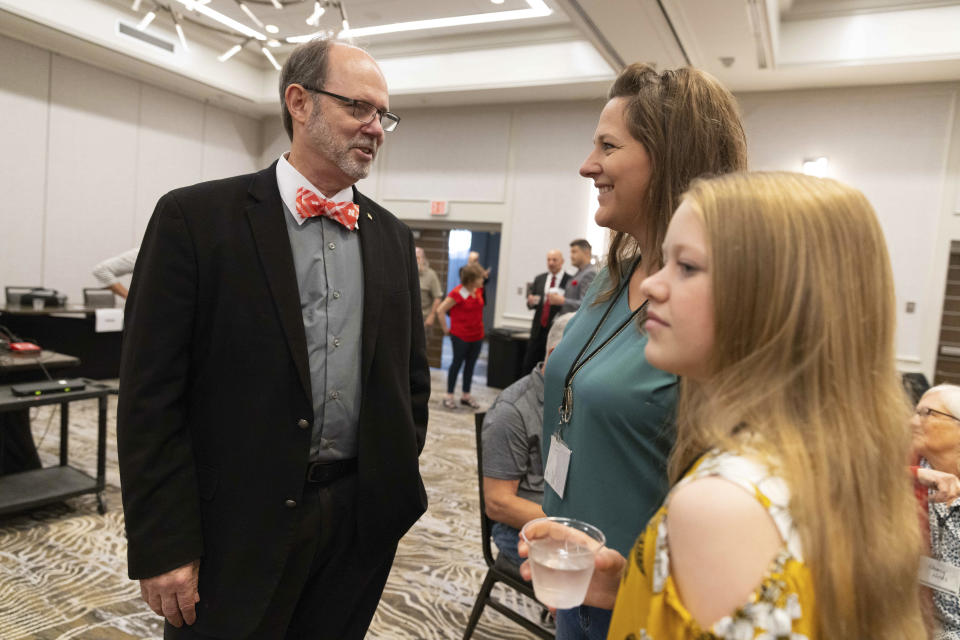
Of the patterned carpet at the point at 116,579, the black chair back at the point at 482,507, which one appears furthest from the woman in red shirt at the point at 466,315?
the black chair back at the point at 482,507

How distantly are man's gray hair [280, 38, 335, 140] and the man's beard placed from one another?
0.28 ft

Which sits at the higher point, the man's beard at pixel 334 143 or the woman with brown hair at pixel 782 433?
the man's beard at pixel 334 143

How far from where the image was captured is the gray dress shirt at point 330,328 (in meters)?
1.37

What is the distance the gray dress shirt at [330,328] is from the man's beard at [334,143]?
5.9 inches

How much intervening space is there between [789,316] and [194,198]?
1.16 metres

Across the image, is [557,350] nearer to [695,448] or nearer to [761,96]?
[695,448]

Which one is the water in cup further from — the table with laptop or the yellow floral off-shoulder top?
the table with laptop

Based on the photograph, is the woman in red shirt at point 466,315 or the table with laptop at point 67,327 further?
the woman in red shirt at point 466,315

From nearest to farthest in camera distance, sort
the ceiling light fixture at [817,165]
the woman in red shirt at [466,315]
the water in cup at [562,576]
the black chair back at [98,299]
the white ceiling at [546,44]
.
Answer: the water in cup at [562,576], the white ceiling at [546,44], the woman in red shirt at [466,315], the ceiling light fixture at [817,165], the black chair back at [98,299]

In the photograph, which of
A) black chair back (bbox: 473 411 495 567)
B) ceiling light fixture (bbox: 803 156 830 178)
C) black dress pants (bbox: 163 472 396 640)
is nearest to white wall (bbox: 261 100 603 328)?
ceiling light fixture (bbox: 803 156 830 178)

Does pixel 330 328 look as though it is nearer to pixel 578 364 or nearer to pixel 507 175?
pixel 578 364

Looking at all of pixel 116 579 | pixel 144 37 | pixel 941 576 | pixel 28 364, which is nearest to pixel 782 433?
pixel 941 576

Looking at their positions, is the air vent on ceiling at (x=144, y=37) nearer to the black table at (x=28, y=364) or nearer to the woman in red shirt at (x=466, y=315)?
the woman in red shirt at (x=466, y=315)

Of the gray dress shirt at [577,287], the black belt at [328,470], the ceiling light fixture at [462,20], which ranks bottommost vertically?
the black belt at [328,470]
